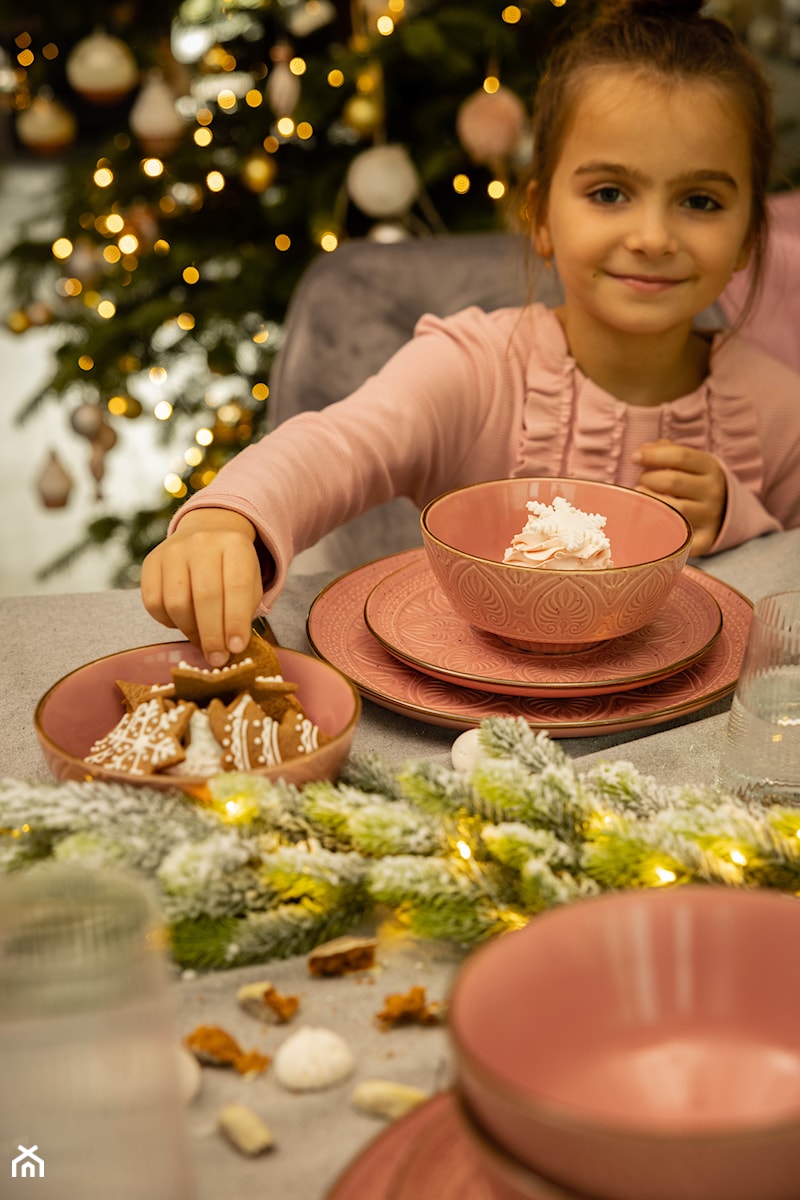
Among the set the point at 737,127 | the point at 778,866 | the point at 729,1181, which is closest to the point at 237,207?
the point at 737,127

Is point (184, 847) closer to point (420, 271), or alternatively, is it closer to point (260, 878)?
point (260, 878)

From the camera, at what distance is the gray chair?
180 cm

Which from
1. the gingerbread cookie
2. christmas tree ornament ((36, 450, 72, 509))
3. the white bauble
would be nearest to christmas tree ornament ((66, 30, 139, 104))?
the white bauble

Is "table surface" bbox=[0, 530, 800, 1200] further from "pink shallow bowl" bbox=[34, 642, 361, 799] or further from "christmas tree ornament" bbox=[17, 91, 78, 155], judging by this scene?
"christmas tree ornament" bbox=[17, 91, 78, 155]

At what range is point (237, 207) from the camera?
2545 millimetres

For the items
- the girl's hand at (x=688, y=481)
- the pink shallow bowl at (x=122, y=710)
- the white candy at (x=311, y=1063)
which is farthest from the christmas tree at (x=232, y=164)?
the white candy at (x=311, y=1063)

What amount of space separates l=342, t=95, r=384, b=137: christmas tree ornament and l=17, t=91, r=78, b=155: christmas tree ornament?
0.70 metres

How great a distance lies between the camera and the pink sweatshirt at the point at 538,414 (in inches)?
A: 59.3

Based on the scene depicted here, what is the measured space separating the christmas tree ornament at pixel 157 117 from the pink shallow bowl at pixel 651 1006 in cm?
220

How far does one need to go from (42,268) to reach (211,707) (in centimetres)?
219

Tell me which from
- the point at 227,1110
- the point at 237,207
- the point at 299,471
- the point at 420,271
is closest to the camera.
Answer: the point at 227,1110

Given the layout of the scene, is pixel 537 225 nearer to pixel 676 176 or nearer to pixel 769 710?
pixel 676 176

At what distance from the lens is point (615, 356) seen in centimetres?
162

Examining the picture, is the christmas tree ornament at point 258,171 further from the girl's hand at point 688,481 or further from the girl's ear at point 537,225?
the girl's hand at point 688,481
